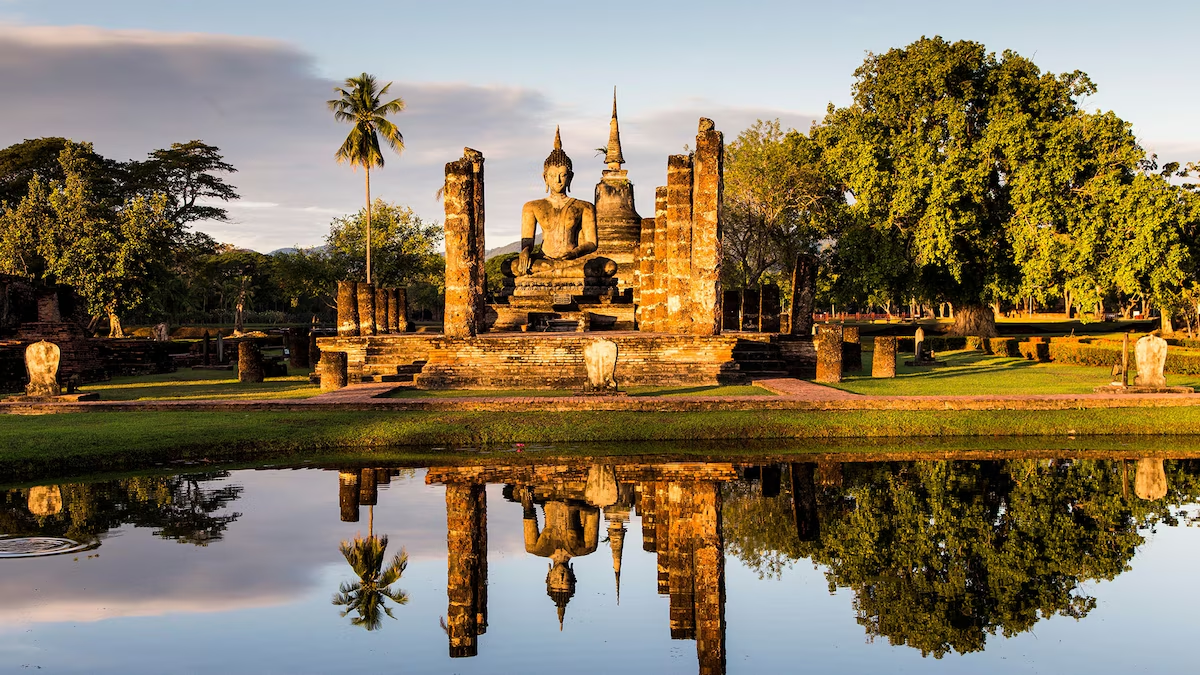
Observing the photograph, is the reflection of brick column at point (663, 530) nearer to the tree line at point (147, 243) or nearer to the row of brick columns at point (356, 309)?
the row of brick columns at point (356, 309)

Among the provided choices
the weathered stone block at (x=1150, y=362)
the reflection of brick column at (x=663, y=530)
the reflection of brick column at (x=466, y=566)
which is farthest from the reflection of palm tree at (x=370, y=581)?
the weathered stone block at (x=1150, y=362)

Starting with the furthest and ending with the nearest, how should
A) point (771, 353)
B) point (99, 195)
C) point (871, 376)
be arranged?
point (99, 195)
point (871, 376)
point (771, 353)

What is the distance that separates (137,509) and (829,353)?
14.9m

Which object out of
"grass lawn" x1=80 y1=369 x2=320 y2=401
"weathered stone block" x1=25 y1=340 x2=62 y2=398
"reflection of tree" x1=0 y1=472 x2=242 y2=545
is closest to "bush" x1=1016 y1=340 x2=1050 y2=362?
"grass lawn" x1=80 y1=369 x2=320 y2=401

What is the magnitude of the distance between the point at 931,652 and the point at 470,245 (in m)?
17.1

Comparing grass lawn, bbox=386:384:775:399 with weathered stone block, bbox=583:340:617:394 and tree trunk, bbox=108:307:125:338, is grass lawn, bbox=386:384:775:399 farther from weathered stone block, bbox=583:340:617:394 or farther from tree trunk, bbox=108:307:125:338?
tree trunk, bbox=108:307:125:338

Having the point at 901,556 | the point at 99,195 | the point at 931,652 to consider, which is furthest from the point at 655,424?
the point at 99,195

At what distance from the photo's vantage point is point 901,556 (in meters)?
8.68

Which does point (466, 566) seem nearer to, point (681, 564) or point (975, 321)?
point (681, 564)

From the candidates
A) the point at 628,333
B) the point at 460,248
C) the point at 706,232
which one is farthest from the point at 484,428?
the point at 706,232

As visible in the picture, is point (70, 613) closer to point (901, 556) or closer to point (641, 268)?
point (901, 556)

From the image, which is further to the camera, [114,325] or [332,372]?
[114,325]

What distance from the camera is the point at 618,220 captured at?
35.2 metres

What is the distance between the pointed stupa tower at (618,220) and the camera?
3300 cm
